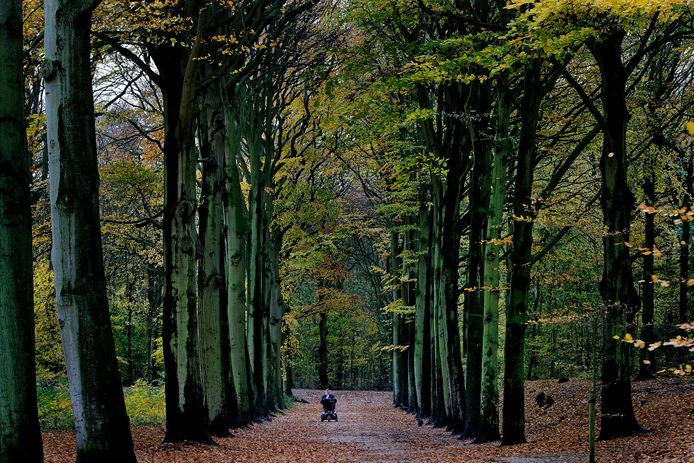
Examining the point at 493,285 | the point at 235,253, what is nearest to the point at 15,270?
the point at 493,285

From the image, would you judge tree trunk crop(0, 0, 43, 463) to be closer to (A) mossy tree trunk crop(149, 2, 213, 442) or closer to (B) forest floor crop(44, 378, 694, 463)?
(B) forest floor crop(44, 378, 694, 463)

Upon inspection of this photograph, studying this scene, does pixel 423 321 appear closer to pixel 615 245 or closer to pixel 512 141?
pixel 512 141

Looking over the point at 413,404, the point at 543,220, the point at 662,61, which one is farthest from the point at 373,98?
the point at 413,404

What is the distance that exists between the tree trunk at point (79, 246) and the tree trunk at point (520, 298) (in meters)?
8.59

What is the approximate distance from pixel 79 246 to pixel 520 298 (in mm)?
9394

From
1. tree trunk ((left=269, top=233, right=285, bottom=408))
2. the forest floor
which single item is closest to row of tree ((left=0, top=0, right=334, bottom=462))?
the forest floor

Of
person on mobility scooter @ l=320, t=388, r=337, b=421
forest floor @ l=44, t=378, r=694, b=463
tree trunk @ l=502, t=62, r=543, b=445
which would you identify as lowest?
person on mobility scooter @ l=320, t=388, r=337, b=421

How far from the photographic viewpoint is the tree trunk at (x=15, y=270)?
6988mm

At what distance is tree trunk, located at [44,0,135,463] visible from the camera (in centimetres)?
780

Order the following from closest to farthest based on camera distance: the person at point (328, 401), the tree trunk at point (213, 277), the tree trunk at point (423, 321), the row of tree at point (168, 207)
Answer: the row of tree at point (168, 207)
the tree trunk at point (213, 277)
the tree trunk at point (423, 321)
the person at point (328, 401)

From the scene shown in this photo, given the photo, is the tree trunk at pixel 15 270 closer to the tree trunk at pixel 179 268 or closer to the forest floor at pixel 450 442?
the forest floor at pixel 450 442

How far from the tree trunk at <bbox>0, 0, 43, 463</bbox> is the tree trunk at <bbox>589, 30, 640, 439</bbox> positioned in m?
9.58

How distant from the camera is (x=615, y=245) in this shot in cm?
1305

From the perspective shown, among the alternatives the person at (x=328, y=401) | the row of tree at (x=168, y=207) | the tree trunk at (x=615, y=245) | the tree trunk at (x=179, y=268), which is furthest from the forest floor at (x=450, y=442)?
the person at (x=328, y=401)
